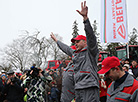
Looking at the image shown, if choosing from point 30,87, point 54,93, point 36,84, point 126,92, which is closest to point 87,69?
point 126,92

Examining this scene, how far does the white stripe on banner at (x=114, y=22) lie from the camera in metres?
10.2

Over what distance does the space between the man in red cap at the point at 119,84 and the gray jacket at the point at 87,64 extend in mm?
957

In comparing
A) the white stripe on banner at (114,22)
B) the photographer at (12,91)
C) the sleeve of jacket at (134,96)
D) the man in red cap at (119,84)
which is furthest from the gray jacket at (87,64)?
the white stripe on banner at (114,22)

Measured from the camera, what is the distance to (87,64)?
4.05 m

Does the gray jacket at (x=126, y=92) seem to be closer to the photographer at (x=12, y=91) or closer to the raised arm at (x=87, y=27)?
the raised arm at (x=87, y=27)

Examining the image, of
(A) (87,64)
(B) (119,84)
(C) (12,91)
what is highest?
(A) (87,64)

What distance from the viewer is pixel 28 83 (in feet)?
20.1

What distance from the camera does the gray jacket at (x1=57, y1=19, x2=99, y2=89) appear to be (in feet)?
12.6

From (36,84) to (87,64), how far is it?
96.4 inches

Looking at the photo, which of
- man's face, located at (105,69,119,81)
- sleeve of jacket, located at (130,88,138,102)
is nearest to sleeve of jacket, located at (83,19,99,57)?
man's face, located at (105,69,119,81)

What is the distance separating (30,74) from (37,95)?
70 cm

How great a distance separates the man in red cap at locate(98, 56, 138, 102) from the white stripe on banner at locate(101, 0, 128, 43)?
7465 mm

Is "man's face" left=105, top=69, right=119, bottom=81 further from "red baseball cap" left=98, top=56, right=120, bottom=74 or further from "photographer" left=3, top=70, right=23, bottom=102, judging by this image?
"photographer" left=3, top=70, right=23, bottom=102

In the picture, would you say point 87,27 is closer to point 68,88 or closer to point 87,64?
point 87,64
